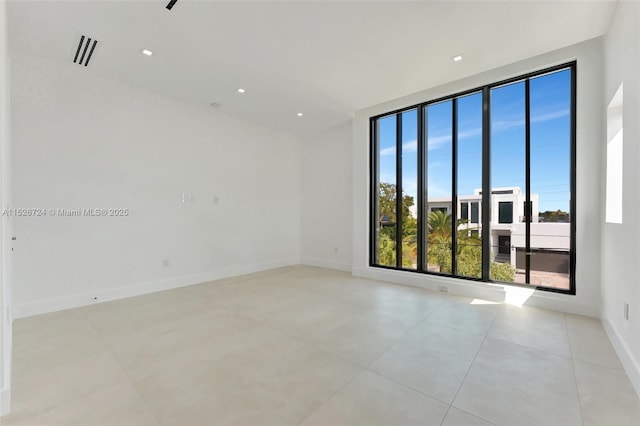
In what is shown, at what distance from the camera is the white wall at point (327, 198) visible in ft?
19.3

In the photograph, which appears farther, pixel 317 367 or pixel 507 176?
pixel 507 176

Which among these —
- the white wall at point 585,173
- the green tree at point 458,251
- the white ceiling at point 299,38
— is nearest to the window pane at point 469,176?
the green tree at point 458,251

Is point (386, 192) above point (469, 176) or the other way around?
the other way around

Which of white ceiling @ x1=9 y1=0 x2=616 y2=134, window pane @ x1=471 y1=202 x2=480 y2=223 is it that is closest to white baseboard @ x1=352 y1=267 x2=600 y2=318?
window pane @ x1=471 y1=202 x2=480 y2=223

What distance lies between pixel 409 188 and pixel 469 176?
96cm

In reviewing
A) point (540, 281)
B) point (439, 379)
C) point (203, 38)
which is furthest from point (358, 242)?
point (203, 38)

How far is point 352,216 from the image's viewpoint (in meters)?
5.65

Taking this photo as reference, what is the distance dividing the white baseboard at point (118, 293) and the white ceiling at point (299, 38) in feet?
9.65

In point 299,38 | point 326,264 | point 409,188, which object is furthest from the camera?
point 326,264

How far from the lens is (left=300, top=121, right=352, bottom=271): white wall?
5887 mm

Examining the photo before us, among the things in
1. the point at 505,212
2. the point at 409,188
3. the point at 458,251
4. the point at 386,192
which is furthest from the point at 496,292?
the point at 386,192

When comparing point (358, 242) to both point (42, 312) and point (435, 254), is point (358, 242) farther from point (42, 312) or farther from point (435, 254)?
point (42, 312)

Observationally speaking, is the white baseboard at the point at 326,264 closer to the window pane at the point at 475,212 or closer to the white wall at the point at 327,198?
the white wall at the point at 327,198

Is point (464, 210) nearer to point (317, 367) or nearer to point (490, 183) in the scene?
point (490, 183)
